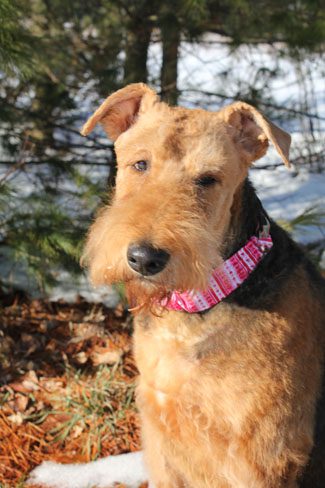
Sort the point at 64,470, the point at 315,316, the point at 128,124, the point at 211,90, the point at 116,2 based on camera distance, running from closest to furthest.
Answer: the point at 315,316
the point at 128,124
the point at 64,470
the point at 116,2
the point at 211,90

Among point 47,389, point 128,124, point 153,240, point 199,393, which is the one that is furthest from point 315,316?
point 47,389

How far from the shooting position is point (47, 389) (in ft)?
11.4

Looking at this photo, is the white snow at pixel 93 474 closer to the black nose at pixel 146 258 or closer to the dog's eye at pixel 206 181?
the black nose at pixel 146 258

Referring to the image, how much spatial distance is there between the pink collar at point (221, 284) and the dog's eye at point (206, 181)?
304mm

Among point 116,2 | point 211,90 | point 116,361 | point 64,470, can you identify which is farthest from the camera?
point 211,90

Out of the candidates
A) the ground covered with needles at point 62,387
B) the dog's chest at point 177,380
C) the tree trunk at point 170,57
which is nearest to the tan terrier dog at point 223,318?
the dog's chest at point 177,380

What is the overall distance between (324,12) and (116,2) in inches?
59.1

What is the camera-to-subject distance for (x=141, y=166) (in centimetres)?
228

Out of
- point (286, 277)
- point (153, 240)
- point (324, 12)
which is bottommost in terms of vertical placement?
point (286, 277)

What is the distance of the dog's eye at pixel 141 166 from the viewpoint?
7.45 feet

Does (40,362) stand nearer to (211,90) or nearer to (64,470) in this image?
(64,470)

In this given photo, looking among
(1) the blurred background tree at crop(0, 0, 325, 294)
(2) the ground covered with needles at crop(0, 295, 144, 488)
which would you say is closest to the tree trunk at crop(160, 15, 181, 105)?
(1) the blurred background tree at crop(0, 0, 325, 294)

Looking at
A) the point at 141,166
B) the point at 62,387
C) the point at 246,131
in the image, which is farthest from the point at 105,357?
the point at 246,131

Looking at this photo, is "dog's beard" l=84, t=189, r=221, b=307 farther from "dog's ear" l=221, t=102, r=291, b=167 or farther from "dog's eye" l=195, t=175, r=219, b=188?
"dog's ear" l=221, t=102, r=291, b=167
